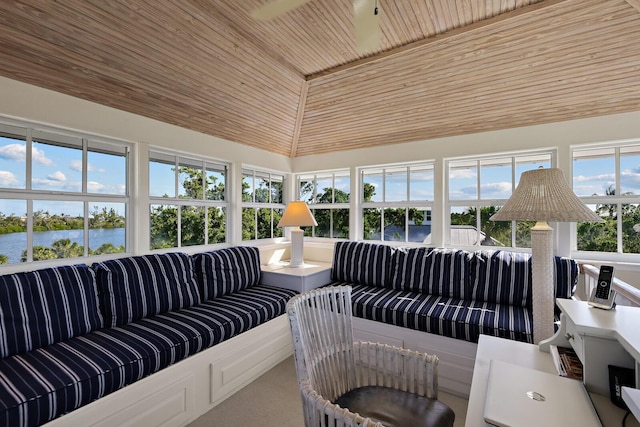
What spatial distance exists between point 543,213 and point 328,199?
3115 mm

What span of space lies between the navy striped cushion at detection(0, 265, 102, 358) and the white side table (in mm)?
1576

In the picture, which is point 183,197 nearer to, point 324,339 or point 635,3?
point 324,339

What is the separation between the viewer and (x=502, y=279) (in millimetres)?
2703

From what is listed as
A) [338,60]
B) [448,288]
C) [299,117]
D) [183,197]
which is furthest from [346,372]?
[299,117]

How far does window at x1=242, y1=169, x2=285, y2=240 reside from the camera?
3.98 meters

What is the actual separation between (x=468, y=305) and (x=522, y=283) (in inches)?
19.9

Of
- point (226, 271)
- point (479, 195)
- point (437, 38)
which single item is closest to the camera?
point (437, 38)

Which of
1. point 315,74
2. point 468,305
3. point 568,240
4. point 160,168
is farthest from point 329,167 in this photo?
point 568,240

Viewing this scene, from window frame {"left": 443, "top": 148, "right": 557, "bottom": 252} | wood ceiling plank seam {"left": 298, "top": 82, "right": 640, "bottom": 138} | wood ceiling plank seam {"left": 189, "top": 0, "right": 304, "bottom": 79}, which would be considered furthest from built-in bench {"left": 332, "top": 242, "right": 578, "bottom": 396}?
wood ceiling plank seam {"left": 189, "top": 0, "right": 304, "bottom": 79}

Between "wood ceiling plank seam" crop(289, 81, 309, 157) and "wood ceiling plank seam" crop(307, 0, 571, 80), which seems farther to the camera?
"wood ceiling plank seam" crop(289, 81, 309, 157)

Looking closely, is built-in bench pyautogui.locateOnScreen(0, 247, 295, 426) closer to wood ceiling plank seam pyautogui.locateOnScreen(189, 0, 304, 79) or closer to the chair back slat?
the chair back slat

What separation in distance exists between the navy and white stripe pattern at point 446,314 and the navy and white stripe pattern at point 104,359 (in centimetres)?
104

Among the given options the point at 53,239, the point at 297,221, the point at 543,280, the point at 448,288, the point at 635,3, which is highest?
the point at 635,3

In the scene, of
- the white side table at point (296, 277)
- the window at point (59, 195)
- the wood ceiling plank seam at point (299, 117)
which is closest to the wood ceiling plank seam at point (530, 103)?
the wood ceiling plank seam at point (299, 117)
